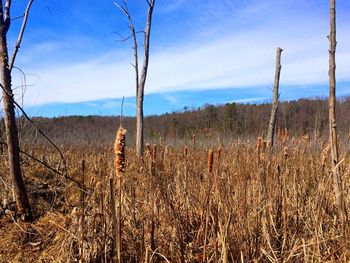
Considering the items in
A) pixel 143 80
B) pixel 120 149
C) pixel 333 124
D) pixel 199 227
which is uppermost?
pixel 143 80

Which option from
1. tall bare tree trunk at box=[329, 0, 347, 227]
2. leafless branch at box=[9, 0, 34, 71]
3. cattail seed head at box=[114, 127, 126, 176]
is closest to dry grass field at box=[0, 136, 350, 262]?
tall bare tree trunk at box=[329, 0, 347, 227]

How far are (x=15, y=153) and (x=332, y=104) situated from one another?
2.86 metres

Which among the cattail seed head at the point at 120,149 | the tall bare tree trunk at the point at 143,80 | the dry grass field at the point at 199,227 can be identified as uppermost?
the tall bare tree trunk at the point at 143,80

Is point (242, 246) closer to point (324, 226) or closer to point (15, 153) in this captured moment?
point (324, 226)

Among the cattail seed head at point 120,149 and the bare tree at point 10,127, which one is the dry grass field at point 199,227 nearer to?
the bare tree at point 10,127

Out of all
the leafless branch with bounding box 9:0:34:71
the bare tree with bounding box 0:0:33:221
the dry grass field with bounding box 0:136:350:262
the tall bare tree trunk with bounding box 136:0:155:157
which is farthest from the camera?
the tall bare tree trunk with bounding box 136:0:155:157

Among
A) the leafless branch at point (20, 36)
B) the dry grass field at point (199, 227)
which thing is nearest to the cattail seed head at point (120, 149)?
the dry grass field at point (199, 227)

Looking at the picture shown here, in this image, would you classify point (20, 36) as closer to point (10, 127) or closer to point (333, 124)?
point (10, 127)

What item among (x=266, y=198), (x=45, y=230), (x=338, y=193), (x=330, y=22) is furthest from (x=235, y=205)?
(x=45, y=230)

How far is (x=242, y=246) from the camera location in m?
2.56

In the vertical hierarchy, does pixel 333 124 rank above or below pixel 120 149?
above

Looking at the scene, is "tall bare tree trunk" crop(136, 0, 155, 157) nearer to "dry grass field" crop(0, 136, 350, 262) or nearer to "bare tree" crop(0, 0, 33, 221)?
"bare tree" crop(0, 0, 33, 221)

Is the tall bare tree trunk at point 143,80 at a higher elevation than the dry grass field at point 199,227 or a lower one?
higher

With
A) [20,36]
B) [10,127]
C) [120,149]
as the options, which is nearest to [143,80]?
[20,36]
